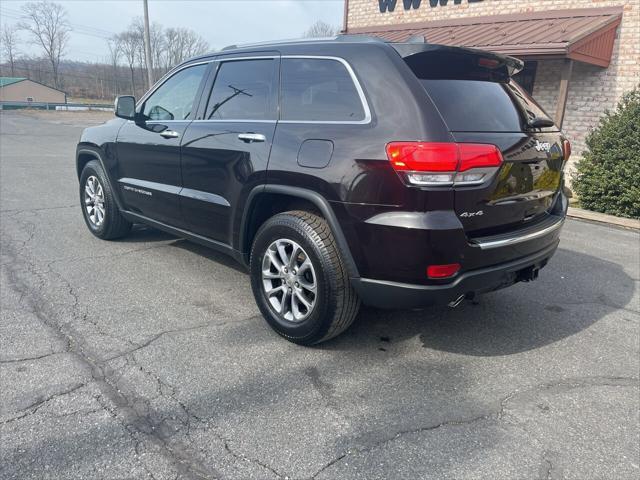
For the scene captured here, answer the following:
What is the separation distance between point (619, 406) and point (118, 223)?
470cm

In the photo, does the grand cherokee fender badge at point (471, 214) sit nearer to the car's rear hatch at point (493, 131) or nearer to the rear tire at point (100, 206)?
the car's rear hatch at point (493, 131)

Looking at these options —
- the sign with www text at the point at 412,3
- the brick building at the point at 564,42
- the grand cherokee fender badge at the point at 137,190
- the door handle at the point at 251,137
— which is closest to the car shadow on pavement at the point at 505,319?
the door handle at the point at 251,137

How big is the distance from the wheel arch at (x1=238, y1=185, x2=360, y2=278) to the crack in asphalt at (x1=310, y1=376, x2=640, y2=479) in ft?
2.95

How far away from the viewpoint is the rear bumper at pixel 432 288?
2.79m

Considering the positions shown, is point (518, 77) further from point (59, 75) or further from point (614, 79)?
point (59, 75)

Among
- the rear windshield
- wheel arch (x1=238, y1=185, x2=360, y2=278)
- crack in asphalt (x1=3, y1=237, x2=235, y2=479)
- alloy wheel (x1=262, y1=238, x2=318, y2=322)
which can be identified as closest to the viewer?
crack in asphalt (x1=3, y1=237, x2=235, y2=479)

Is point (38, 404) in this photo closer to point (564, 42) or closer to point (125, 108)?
point (125, 108)

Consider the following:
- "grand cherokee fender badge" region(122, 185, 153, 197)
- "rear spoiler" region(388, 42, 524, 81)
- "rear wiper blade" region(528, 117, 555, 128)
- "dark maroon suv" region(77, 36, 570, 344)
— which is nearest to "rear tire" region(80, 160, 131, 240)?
"grand cherokee fender badge" region(122, 185, 153, 197)

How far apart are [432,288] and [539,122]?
1.44m

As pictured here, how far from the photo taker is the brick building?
31.3 feet

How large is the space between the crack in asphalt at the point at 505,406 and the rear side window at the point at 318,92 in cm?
172

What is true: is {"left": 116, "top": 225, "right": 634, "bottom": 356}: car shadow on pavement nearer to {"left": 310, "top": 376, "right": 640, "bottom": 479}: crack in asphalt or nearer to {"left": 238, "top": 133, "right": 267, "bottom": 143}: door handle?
{"left": 310, "top": 376, "right": 640, "bottom": 479}: crack in asphalt

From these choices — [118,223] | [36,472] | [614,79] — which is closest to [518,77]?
[614,79]

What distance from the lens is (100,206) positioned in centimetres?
545
